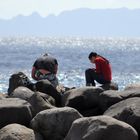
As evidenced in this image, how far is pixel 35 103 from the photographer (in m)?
12.8

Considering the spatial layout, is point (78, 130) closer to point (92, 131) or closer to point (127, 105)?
point (92, 131)

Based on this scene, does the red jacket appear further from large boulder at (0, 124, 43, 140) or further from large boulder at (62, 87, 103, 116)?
large boulder at (0, 124, 43, 140)

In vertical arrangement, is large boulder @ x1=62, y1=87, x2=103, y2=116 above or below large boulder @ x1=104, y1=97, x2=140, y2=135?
below

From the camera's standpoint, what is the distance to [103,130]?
394 inches

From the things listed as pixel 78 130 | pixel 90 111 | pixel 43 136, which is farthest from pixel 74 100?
pixel 78 130

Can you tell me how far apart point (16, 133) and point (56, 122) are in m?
0.95

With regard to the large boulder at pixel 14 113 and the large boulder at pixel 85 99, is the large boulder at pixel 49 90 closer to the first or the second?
the large boulder at pixel 85 99

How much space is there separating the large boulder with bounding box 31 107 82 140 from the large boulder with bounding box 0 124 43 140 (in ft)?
1.23

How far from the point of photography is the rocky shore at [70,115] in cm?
1016

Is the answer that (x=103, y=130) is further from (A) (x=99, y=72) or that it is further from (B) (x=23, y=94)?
(A) (x=99, y=72)

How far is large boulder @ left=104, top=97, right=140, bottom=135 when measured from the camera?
11016 millimetres

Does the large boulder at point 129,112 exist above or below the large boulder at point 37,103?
Answer: above

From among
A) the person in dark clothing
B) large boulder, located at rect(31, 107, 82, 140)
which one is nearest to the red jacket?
the person in dark clothing

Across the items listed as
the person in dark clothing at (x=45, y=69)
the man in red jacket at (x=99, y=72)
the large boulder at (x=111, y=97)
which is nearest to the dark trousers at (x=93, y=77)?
the man in red jacket at (x=99, y=72)
